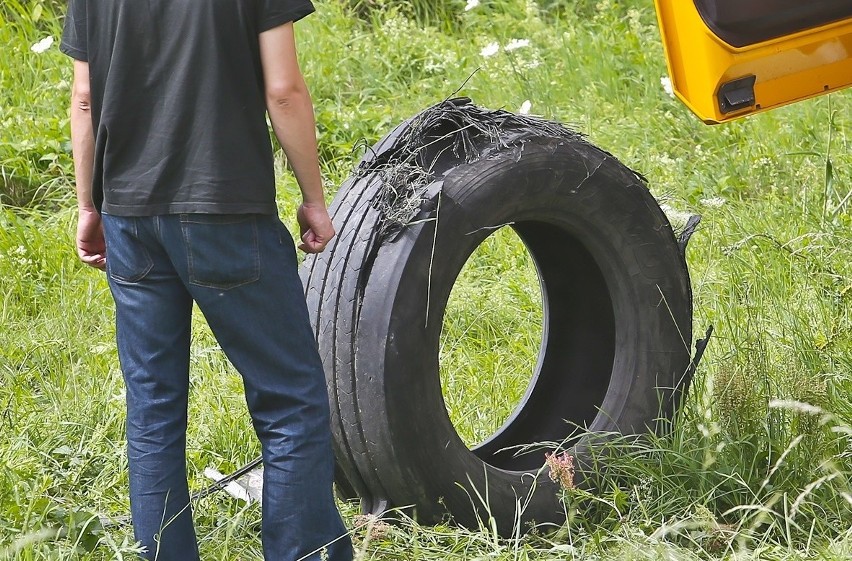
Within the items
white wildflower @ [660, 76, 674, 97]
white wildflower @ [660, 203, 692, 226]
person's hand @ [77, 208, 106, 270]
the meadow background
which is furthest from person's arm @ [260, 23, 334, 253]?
white wildflower @ [660, 76, 674, 97]

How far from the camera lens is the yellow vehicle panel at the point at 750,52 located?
343cm

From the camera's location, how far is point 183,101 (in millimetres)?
2691

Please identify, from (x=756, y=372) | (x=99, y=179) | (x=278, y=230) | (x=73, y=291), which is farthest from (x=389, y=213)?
A: (x=73, y=291)

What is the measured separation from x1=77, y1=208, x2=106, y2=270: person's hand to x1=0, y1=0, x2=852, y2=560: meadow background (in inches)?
28.9

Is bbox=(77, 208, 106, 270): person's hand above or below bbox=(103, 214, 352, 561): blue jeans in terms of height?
above

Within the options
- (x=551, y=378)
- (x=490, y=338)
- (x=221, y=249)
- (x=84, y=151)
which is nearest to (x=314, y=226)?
(x=221, y=249)

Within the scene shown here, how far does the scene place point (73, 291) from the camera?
5246 millimetres

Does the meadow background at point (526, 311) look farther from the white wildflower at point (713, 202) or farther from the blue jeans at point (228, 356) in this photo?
the blue jeans at point (228, 356)

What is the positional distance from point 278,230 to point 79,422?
1.64 meters

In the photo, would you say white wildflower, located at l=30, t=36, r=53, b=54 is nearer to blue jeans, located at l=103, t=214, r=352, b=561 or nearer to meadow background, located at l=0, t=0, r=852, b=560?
meadow background, located at l=0, t=0, r=852, b=560

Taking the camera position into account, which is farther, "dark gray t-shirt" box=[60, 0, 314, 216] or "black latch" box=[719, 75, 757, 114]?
"black latch" box=[719, 75, 757, 114]

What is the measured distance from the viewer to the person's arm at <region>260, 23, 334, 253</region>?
2.68 metres

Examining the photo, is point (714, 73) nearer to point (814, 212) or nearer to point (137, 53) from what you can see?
point (137, 53)

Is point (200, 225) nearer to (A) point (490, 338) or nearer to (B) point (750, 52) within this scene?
(B) point (750, 52)
